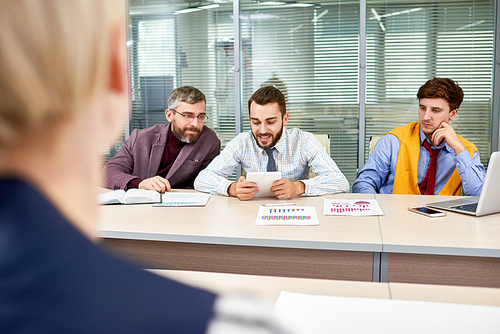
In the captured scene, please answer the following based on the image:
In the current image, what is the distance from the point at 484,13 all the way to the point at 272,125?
2.62m

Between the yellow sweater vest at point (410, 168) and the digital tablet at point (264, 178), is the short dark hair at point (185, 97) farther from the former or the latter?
the yellow sweater vest at point (410, 168)

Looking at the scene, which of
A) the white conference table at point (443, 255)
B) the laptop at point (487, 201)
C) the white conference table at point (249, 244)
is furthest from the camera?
the laptop at point (487, 201)

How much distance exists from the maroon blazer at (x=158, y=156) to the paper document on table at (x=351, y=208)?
1.10 m

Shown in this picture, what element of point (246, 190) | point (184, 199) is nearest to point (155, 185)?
point (184, 199)

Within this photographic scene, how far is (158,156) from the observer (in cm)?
278

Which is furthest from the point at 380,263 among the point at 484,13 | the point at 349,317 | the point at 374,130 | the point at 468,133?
the point at 484,13

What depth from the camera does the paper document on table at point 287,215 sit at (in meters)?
Answer: 1.64

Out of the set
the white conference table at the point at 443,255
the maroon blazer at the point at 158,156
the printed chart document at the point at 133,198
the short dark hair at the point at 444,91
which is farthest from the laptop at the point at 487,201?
the maroon blazer at the point at 158,156

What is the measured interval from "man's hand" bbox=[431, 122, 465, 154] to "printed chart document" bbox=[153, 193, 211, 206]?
1516mm

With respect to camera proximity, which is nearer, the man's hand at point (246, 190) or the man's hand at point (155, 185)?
the man's hand at point (246, 190)

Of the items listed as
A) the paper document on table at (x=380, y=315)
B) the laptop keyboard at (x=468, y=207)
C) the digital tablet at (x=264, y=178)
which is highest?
the digital tablet at (x=264, y=178)

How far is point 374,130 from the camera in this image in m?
3.85

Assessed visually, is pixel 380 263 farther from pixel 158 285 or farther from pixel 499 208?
pixel 158 285

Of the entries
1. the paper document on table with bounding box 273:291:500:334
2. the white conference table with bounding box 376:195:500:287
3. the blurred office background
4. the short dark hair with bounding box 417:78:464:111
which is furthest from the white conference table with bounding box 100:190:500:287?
the blurred office background
